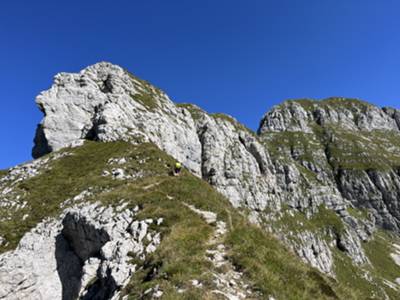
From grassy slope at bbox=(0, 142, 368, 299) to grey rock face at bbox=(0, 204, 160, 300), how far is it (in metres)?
1.42

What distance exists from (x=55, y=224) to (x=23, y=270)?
485 cm

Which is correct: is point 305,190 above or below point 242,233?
above

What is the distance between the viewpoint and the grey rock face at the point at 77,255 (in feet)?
59.7

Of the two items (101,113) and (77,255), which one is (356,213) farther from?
(77,255)

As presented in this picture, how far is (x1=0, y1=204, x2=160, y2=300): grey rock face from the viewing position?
59.7 ft

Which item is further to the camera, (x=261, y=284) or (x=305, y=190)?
(x=305, y=190)

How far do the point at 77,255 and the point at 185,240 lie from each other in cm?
1427

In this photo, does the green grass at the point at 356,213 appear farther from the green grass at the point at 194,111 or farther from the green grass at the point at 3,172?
the green grass at the point at 3,172

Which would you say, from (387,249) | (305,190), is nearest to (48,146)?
(305,190)

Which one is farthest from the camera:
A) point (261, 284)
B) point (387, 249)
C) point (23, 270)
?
point (387, 249)

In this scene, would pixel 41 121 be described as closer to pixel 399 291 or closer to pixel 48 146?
pixel 48 146

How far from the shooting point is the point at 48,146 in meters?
57.9

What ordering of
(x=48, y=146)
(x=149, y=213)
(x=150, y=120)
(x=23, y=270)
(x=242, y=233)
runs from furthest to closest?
1. (x=150, y=120)
2. (x=48, y=146)
3. (x=23, y=270)
4. (x=149, y=213)
5. (x=242, y=233)

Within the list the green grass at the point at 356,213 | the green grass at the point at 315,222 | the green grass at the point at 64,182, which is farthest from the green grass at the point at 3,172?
the green grass at the point at 356,213
